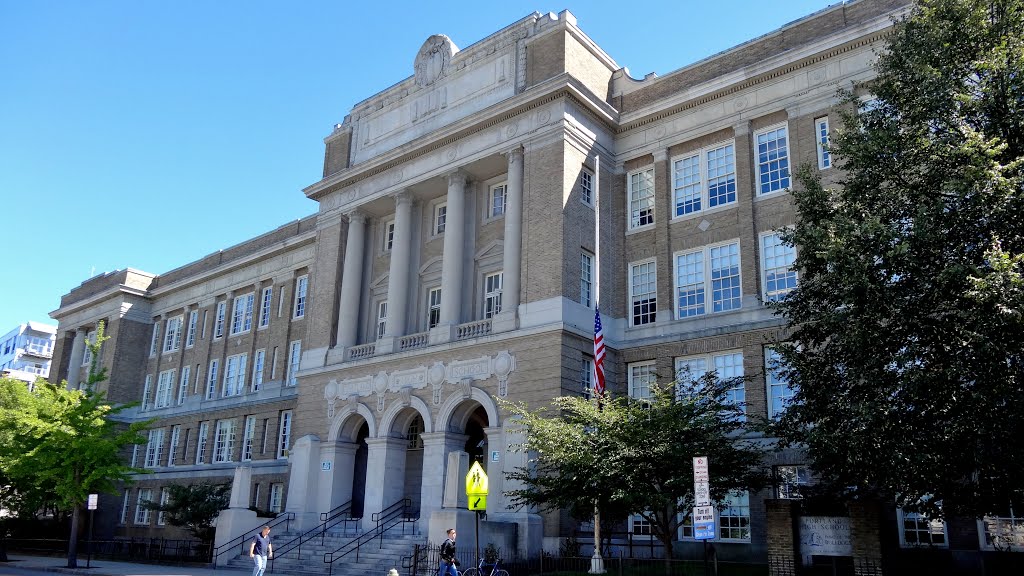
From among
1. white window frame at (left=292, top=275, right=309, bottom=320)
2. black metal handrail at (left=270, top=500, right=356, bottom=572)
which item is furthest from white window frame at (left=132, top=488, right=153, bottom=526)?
black metal handrail at (left=270, top=500, right=356, bottom=572)

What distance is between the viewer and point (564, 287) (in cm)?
3100

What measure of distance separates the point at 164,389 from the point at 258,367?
1138cm

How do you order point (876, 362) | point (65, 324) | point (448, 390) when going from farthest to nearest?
point (65, 324)
point (448, 390)
point (876, 362)

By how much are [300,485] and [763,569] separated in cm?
2073

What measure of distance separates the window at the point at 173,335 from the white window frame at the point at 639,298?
37516 millimetres

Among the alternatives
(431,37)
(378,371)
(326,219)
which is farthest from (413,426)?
(431,37)

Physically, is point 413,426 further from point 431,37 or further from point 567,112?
point 431,37

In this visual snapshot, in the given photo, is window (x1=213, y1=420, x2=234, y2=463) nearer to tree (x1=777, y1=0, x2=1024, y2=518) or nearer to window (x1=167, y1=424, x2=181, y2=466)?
window (x1=167, y1=424, x2=181, y2=466)

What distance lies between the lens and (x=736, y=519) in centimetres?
2814

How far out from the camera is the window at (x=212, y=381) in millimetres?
54000

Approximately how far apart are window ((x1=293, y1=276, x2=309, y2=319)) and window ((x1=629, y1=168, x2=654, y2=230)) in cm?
2318

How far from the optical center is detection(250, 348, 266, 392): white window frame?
5062cm

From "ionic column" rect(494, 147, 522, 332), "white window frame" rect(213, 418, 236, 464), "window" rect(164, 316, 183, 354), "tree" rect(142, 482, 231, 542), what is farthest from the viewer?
"window" rect(164, 316, 183, 354)

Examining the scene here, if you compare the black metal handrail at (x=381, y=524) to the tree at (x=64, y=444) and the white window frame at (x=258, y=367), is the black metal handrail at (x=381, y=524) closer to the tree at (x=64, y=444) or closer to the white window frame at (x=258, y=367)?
the tree at (x=64, y=444)
